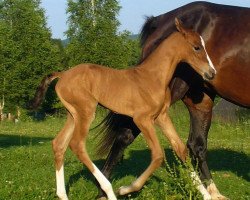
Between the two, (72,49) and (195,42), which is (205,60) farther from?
(72,49)

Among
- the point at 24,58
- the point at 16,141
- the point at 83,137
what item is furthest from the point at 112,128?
the point at 24,58

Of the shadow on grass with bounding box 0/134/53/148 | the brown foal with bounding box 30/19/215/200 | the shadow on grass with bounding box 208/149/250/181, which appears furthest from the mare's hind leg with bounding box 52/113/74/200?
the shadow on grass with bounding box 0/134/53/148

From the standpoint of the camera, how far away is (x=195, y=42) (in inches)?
210

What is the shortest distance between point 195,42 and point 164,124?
940 mm

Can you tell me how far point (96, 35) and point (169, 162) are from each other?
29.6 meters

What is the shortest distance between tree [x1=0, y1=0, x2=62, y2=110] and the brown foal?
93.9 ft

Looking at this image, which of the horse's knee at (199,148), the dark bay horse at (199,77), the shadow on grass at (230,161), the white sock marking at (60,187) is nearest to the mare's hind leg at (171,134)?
the dark bay horse at (199,77)

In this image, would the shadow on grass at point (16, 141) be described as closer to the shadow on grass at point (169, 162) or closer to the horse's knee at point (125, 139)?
the shadow on grass at point (169, 162)

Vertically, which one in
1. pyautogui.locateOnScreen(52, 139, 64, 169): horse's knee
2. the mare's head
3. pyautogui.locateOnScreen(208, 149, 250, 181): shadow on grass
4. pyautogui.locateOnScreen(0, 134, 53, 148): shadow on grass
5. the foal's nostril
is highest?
the mare's head

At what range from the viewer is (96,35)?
124 feet

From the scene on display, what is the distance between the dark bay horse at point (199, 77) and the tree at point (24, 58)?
2738 centimetres

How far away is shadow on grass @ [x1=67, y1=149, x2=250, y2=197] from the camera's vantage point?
7518mm

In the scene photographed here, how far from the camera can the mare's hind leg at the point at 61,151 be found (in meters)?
5.17

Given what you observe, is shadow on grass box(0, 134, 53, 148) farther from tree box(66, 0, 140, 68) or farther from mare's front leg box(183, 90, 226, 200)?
tree box(66, 0, 140, 68)
